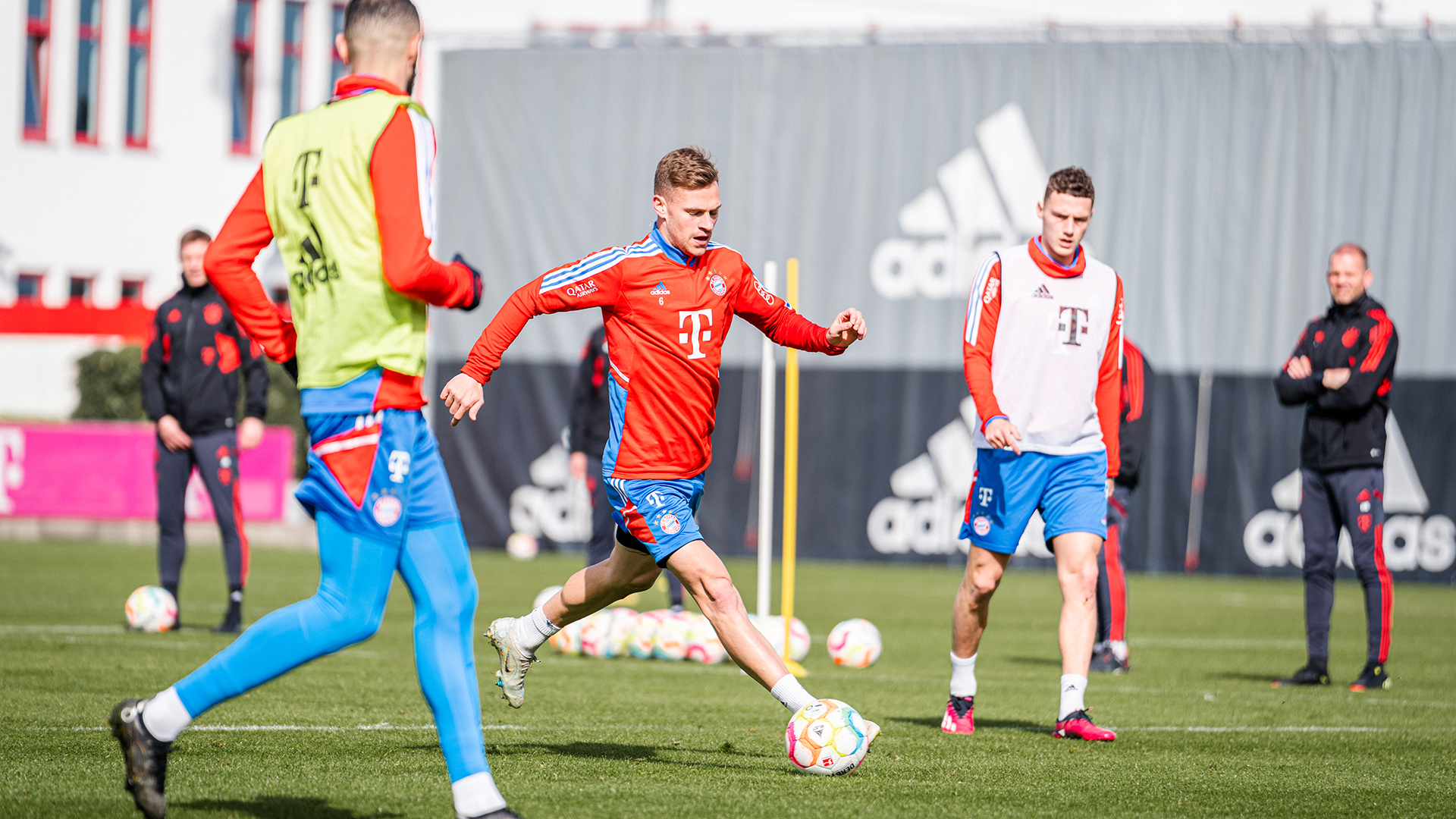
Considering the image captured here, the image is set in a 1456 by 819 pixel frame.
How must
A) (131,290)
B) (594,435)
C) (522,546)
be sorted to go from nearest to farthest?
(594,435)
(522,546)
(131,290)

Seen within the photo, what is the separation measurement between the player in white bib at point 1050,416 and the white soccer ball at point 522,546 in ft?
44.2

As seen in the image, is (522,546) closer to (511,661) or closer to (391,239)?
(511,661)

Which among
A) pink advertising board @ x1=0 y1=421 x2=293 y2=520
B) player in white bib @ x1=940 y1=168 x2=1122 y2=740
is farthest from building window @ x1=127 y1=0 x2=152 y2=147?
player in white bib @ x1=940 y1=168 x2=1122 y2=740

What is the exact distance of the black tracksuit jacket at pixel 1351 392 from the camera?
9094 mm

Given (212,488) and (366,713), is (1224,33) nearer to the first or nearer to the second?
(212,488)

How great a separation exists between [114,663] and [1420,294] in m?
15.3

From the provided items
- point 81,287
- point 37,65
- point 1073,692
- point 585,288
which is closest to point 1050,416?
point 1073,692

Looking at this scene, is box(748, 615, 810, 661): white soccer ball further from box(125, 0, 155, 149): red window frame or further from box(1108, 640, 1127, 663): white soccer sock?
box(125, 0, 155, 149): red window frame

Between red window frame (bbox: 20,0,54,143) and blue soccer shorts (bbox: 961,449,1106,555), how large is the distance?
92.8 ft

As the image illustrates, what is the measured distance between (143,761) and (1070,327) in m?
4.18

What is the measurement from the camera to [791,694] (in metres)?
5.56

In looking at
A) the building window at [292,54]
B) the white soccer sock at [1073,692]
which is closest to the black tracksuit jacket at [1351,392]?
the white soccer sock at [1073,692]

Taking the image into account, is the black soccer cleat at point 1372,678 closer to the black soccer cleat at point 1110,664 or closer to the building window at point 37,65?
the black soccer cleat at point 1110,664

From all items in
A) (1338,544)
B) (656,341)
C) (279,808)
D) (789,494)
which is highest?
(656,341)
